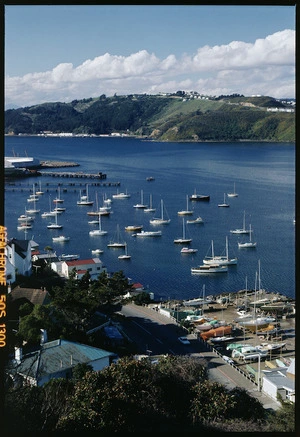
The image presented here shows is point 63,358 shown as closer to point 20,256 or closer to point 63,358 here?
point 63,358

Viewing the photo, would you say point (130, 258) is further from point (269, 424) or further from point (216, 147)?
point (216, 147)

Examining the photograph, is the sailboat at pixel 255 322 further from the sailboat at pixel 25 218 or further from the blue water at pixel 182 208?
the sailboat at pixel 25 218

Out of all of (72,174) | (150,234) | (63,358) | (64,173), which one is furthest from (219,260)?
(64,173)

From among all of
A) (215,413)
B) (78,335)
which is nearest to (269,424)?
(215,413)

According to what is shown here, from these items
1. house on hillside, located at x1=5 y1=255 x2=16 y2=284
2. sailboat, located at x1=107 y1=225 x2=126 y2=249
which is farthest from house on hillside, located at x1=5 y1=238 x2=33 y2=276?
sailboat, located at x1=107 y1=225 x2=126 y2=249

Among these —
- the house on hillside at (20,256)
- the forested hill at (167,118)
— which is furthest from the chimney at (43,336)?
the forested hill at (167,118)

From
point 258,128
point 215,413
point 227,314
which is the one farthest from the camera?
point 258,128
